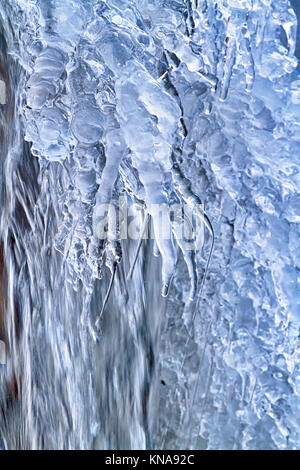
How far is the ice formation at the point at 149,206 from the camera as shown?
864mm

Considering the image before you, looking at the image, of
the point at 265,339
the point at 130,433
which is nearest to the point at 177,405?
the point at 130,433

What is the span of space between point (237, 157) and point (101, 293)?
0.47 meters

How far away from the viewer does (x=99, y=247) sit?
912 mm

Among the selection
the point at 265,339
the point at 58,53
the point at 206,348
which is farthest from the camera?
the point at 206,348

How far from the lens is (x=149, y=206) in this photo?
31.4 inches

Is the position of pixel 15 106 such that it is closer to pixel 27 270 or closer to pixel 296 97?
pixel 27 270

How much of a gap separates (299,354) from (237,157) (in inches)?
13.9

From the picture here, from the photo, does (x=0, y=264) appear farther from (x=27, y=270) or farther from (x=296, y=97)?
(x=296, y=97)

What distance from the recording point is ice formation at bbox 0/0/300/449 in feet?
2.84

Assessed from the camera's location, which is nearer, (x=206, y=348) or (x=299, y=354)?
(x=299, y=354)

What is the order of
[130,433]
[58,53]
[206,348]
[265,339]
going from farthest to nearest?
[130,433]
[206,348]
[265,339]
[58,53]

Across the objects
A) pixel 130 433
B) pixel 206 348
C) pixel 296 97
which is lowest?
pixel 130 433
